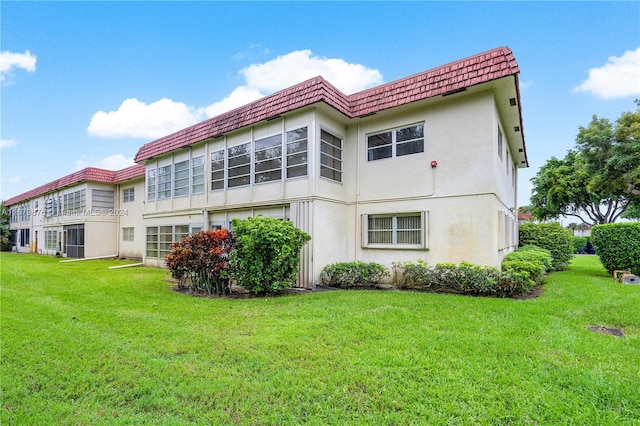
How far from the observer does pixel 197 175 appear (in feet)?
44.4

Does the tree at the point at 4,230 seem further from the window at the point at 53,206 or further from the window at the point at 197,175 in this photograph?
the window at the point at 197,175

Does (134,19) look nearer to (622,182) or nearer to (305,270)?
(305,270)

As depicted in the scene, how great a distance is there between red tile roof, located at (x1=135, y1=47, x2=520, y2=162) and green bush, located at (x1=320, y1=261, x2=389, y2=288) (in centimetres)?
463

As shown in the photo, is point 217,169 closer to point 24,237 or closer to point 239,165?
point 239,165

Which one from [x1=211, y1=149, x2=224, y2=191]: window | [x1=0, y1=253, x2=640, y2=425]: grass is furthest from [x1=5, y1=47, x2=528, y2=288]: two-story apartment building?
[x1=0, y1=253, x2=640, y2=425]: grass

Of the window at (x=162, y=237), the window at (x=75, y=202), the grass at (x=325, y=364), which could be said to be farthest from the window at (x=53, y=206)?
the grass at (x=325, y=364)

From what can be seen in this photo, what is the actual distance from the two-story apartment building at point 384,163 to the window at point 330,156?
0.18 feet

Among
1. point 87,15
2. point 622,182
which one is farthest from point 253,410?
point 622,182

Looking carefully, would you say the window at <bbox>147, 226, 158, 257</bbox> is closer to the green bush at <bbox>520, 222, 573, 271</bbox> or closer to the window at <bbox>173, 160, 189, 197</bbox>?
the window at <bbox>173, 160, 189, 197</bbox>

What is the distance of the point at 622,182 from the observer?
15531 mm

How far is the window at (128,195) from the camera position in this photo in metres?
21.1

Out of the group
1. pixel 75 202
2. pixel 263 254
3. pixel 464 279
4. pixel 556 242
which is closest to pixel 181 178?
pixel 263 254

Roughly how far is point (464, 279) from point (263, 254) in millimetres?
5043

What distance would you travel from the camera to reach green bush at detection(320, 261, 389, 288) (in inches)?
354
